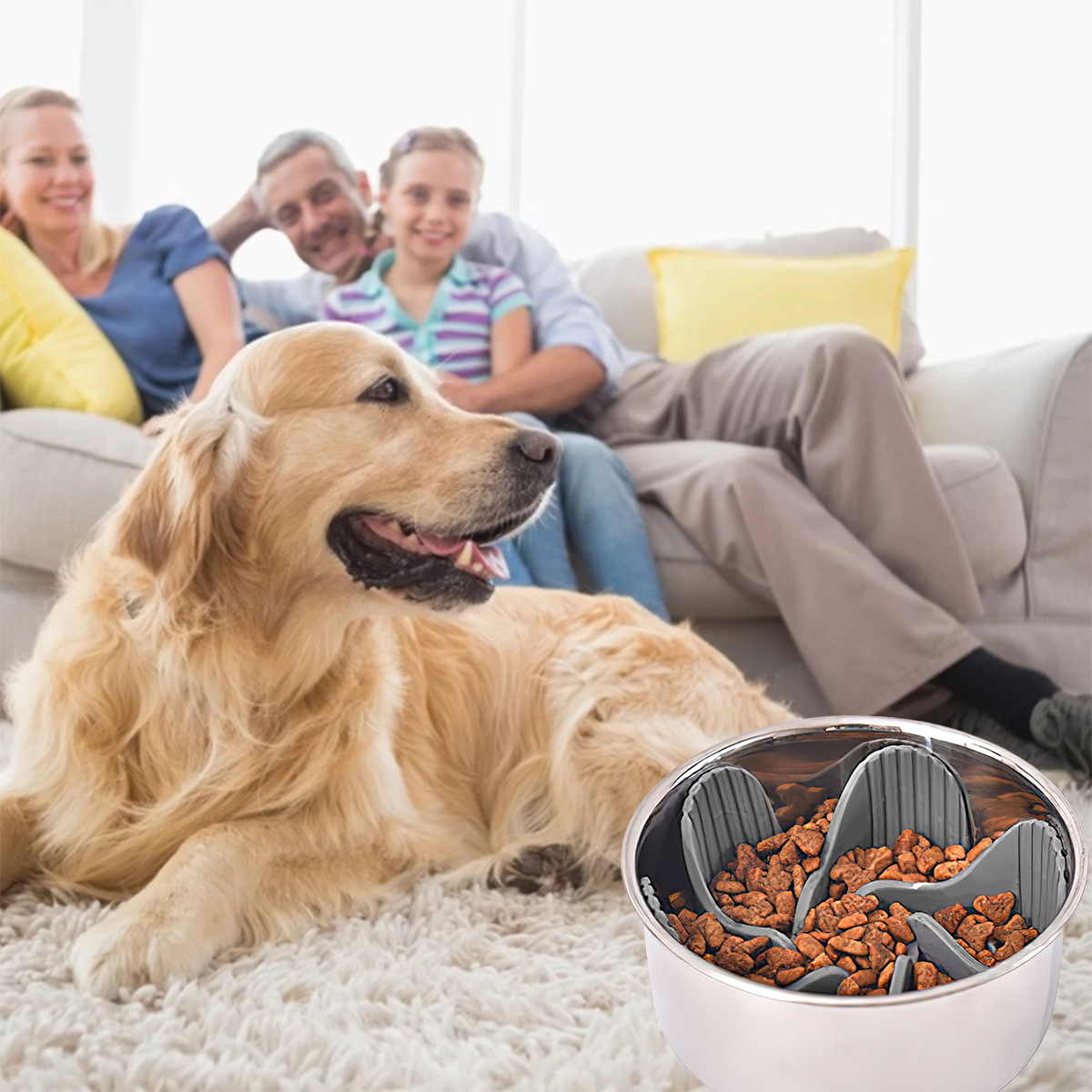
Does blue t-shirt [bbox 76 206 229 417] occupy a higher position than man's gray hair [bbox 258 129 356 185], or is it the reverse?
man's gray hair [bbox 258 129 356 185]

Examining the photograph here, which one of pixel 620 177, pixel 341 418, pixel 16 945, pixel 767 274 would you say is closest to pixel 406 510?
pixel 341 418

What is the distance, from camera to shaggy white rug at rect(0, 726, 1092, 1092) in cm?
74

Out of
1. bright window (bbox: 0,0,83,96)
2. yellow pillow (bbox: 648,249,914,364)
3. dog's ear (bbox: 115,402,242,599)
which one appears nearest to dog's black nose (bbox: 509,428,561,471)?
dog's ear (bbox: 115,402,242,599)

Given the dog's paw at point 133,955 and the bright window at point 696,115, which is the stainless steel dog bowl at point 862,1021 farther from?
the bright window at point 696,115

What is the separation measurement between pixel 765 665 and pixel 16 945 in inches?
49.8

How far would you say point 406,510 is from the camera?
39.9 inches

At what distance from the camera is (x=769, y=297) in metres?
2.43

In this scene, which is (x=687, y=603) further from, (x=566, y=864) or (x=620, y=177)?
(x=620, y=177)

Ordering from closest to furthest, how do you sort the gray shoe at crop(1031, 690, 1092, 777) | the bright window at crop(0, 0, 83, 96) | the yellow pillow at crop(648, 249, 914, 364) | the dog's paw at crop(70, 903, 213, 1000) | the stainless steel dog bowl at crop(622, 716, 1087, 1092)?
the stainless steel dog bowl at crop(622, 716, 1087, 1092), the dog's paw at crop(70, 903, 213, 1000), the gray shoe at crop(1031, 690, 1092, 777), the yellow pillow at crop(648, 249, 914, 364), the bright window at crop(0, 0, 83, 96)

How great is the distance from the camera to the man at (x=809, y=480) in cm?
163

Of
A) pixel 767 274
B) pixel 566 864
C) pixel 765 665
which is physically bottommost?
pixel 566 864

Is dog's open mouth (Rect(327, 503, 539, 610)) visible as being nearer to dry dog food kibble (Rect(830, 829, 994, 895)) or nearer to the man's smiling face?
Answer: dry dog food kibble (Rect(830, 829, 994, 895))

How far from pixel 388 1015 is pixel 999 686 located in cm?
118

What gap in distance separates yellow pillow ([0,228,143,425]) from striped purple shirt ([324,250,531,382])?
1.27 feet
